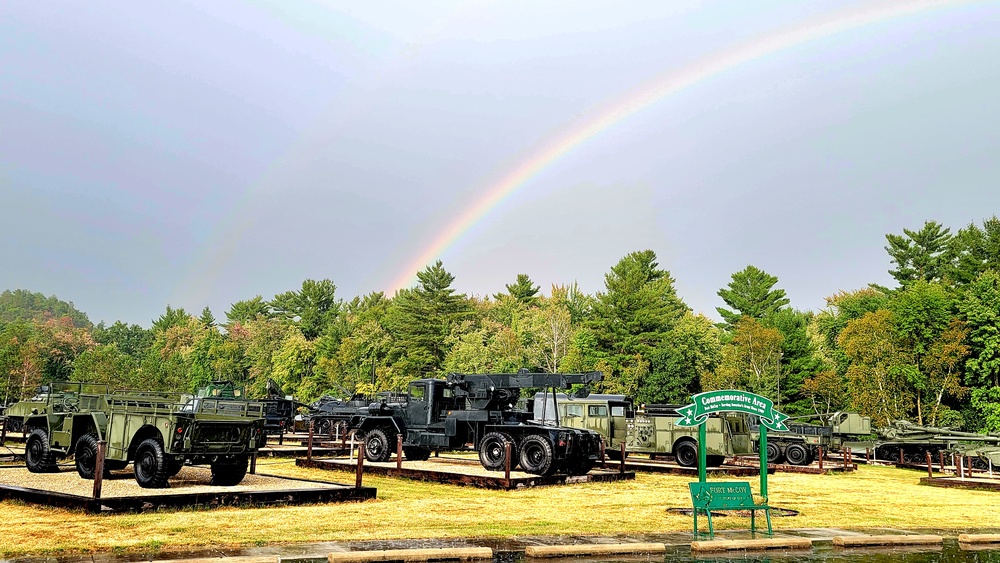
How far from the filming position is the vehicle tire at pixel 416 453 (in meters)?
22.3

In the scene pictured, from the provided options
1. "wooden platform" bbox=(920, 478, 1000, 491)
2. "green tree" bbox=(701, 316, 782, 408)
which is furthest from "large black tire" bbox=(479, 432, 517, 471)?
"green tree" bbox=(701, 316, 782, 408)

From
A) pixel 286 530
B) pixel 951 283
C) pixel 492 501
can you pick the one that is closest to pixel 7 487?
pixel 286 530

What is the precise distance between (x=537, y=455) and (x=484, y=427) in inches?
74.5

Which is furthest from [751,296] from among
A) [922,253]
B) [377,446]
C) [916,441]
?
[377,446]

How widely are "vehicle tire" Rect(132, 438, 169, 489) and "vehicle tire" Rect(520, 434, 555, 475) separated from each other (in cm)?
828

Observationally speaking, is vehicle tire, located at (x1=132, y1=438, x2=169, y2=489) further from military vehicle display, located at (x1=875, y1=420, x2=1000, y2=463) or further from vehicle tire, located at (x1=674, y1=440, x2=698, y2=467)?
military vehicle display, located at (x1=875, y1=420, x2=1000, y2=463)

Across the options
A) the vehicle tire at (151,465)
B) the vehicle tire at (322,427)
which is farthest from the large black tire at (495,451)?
the vehicle tire at (322,427)

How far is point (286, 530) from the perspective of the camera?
34.8ft

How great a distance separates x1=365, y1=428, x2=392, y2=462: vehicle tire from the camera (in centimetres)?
2220

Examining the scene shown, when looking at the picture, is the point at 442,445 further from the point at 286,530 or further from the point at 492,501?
the point at 286,530

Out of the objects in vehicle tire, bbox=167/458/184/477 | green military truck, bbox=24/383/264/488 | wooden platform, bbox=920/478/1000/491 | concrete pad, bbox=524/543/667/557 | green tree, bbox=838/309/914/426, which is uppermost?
green tree, bbox=838/309/914/426

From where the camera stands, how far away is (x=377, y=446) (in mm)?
22328

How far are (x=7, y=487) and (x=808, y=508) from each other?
1334 cm

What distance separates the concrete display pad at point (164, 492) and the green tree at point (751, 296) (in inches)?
2374
